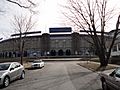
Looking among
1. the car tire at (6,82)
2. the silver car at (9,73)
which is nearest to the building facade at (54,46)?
the silver car at (9,73)

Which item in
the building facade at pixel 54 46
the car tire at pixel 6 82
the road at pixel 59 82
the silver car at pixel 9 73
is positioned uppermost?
the building facade at pixel 54 46

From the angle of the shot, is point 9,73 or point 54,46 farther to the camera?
point 54,46

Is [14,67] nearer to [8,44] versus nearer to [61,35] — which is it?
[61,35]

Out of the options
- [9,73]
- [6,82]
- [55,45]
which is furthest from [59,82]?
[55,45]

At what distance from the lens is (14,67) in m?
18.3

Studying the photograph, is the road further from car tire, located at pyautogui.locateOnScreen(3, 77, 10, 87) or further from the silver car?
the silver car

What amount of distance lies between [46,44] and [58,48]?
18.7 ft

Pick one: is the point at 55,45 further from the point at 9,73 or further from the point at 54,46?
the point at 9,73

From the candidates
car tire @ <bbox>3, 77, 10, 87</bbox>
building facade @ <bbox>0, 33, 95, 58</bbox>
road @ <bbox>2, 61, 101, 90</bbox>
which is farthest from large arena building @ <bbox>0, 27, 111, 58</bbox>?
car tire @ <bbox>3, 77, 10, 87</bbox>

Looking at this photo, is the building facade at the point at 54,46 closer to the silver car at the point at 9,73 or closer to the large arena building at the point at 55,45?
the large arena building at the point at 55,45

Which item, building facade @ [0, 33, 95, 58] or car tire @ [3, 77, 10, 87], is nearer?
car tire @ [3, 77, 10, 87]

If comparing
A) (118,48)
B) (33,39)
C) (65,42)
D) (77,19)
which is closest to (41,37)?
→ (33,39)

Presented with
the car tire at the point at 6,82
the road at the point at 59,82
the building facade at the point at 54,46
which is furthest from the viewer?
the building facade at the point at 54,46

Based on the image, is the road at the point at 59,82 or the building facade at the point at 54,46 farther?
the building facade at the point at 54,46
